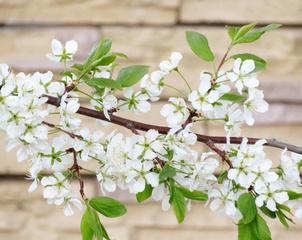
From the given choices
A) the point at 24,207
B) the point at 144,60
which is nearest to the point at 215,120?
the point at 144,60

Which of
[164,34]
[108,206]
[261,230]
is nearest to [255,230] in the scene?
[261,230]

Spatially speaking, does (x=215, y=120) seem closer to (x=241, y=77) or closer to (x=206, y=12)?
(x=241, y=77)

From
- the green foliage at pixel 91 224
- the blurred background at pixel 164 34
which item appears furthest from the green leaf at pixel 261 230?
the blurred background at pixel 164 34

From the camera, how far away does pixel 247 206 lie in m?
0.53

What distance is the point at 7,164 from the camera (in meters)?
1.43

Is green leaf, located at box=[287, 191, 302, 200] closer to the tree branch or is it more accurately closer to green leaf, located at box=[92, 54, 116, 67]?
the tree branch

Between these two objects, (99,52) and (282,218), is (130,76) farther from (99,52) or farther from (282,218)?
(282,218)

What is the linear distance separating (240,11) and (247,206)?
91cm

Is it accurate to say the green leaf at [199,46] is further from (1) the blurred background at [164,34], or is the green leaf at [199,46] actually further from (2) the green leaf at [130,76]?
(1) the blurred background at [164,34]

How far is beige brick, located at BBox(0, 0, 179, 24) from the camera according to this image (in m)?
1.40

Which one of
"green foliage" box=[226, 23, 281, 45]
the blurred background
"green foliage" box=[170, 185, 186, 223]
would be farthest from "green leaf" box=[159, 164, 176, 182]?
the blurred background

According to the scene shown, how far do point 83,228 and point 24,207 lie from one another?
912 millimetres

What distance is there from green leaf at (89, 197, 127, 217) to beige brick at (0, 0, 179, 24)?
34.5 inches

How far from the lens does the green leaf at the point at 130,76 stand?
23.0 inches
